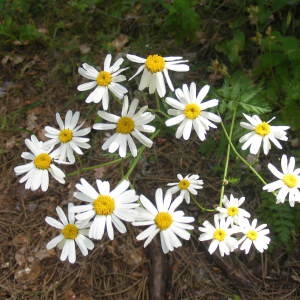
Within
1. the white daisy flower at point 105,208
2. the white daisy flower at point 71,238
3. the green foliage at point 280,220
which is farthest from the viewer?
the green foliage at point 280,220

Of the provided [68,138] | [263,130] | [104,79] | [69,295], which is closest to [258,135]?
[263,130]

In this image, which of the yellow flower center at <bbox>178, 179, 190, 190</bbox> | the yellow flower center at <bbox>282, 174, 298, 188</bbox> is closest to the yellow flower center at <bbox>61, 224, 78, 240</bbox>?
the yellow flower center at <bbox>178, 179, 190, 190</bbox>

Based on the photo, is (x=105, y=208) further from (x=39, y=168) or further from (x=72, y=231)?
(x=39, y=168)

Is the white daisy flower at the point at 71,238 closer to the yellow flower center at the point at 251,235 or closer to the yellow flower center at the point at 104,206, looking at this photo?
the yellow flower center at the point at 104,206

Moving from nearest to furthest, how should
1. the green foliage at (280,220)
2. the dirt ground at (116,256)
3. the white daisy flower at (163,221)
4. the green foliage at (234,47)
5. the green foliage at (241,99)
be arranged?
the white daisy flower at (163,221) < the green foliage at (241,99) < the green foliage at (280,220) < the dirt ground at (116,256) < the green foliage at (234,47)

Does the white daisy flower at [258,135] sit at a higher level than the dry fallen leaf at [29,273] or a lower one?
higher

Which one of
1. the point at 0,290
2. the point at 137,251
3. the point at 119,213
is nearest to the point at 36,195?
the point at 0,290

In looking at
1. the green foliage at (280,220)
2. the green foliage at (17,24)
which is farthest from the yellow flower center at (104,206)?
the green foliage at (17,24)

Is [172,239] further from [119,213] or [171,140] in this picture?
[171,140]
